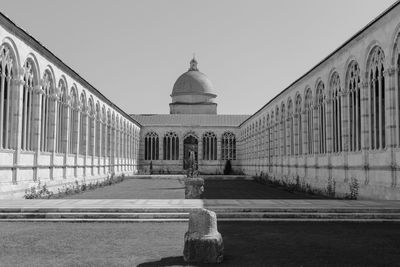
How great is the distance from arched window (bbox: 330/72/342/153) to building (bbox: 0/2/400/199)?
61 millimetres

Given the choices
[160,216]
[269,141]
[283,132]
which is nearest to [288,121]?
[283,132]

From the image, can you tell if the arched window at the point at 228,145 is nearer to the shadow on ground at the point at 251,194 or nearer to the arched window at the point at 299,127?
the arched window at the point at 299,127

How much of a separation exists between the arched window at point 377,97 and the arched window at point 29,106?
1538 centimetres

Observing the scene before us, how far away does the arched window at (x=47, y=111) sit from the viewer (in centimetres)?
2564

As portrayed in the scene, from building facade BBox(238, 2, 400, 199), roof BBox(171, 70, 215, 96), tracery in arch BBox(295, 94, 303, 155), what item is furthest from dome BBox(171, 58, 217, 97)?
tracery in arch BBox(295, 94, 303, 155)

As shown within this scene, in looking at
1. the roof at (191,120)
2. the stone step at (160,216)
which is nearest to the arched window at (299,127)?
the stone step at (160,216)

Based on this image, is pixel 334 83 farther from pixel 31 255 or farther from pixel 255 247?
pixel 31 255

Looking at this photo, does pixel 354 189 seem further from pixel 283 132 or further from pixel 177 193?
pixel 283 132

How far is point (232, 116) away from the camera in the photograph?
72500 mm

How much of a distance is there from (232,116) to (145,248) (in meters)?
62.0

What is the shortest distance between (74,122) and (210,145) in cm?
3685

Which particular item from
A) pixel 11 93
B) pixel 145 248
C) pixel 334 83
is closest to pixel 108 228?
pixel 145 248

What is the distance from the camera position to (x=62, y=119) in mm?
29516

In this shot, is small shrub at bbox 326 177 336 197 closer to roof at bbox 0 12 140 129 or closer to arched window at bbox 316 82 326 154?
arched window at bbox 316 82 326 154
